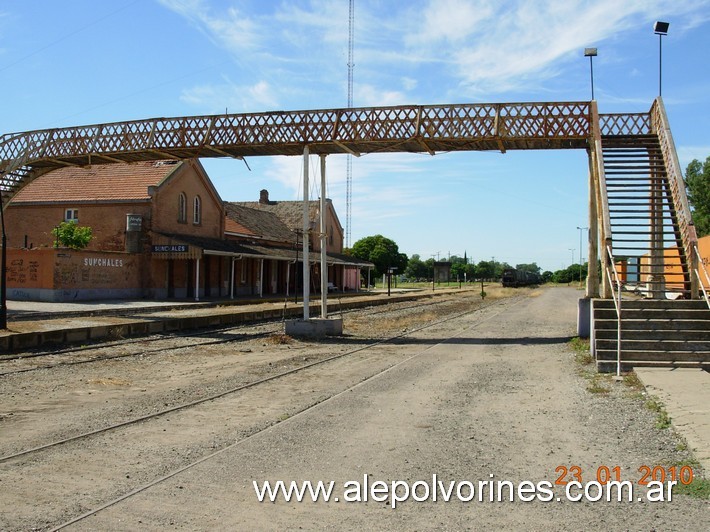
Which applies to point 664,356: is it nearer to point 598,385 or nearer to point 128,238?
point 598,385

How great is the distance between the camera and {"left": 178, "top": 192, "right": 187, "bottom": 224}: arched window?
126 ft

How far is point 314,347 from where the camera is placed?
16938 mm

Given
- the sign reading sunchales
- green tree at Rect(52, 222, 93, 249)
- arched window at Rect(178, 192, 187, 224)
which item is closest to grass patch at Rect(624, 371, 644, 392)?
the sign reading sunchales

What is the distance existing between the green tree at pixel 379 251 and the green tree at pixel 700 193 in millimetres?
39604

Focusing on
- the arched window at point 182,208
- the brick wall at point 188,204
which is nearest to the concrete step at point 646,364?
the brick wall at point 188,204

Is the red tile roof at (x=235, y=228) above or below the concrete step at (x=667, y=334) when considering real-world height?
above

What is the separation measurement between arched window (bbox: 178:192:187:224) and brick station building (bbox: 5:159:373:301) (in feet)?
0.21

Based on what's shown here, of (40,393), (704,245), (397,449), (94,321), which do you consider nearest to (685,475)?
(397,449)

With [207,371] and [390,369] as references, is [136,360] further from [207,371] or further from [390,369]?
[390,369]

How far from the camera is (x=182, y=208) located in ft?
128

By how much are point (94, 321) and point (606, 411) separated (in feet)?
53.9

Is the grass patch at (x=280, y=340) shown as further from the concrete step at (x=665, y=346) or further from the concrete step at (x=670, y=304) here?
the concrete step at (x=665, y=346)

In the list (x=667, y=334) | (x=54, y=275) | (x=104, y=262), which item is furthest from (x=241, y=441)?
(x=104, y=262)

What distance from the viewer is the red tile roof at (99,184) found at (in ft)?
119
